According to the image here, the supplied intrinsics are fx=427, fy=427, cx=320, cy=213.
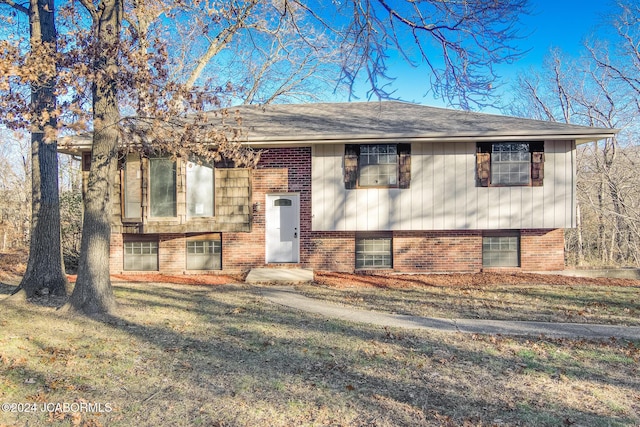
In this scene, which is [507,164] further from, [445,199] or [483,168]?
[445,199]

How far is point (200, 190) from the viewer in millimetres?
11406

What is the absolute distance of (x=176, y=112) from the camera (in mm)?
6492

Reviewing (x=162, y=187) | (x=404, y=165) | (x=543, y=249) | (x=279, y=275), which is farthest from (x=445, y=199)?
(x=162, y=187)

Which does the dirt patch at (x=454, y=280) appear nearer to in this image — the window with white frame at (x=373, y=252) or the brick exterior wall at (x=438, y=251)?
the brick exterior wall at (x=438, y=251)

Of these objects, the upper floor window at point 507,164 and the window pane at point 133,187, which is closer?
the window pane at point 133,187

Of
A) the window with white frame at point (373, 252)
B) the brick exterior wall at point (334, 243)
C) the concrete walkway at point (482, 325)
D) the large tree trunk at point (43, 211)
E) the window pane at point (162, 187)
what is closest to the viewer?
the concrete walkway at point (482, 325)

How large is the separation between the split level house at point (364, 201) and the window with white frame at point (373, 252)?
1.1 inches

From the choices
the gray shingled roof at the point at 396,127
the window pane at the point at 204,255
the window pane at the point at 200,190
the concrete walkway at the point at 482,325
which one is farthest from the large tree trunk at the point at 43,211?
the concrete walkway at the point at 482,325

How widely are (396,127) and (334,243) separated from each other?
360cm

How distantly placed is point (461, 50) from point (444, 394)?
4.00 metres

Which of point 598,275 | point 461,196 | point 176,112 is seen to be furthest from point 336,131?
point 598,275

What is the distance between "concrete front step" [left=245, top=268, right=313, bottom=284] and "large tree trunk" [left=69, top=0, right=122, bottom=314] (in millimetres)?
4287

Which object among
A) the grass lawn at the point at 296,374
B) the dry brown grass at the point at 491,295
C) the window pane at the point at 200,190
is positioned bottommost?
the dry brown grass at the point at 491,295

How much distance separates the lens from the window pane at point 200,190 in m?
11.3
